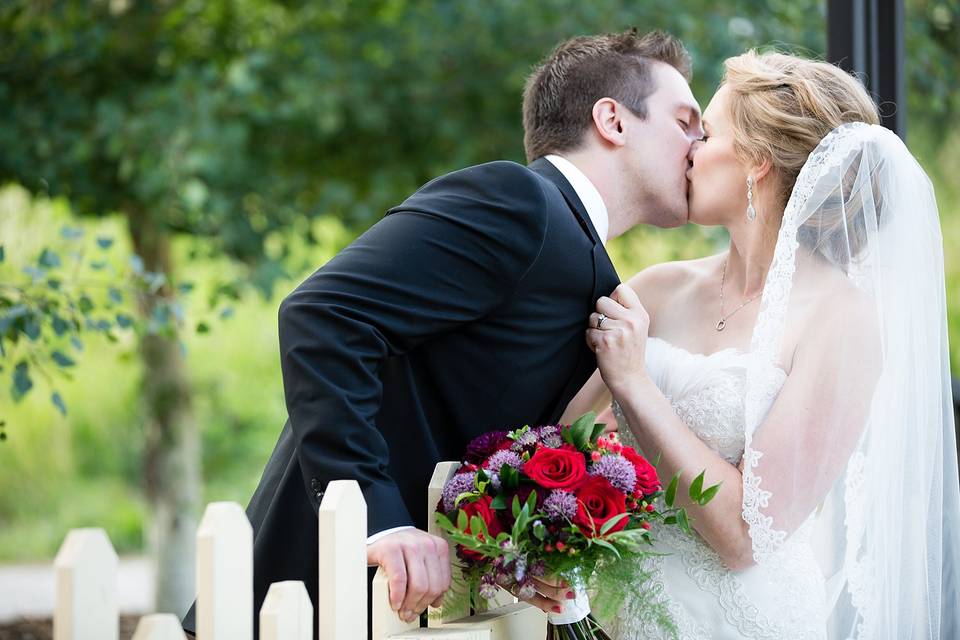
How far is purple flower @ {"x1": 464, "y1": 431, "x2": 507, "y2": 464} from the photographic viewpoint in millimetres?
2062

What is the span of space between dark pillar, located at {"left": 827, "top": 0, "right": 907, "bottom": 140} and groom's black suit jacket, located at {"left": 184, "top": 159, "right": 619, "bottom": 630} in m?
1.48

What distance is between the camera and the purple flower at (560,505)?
1.84 meters

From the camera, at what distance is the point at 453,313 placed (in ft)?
7.00

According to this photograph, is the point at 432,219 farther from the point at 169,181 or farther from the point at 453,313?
the point at 169,181

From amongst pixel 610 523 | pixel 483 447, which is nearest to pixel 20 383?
pixel 483 447

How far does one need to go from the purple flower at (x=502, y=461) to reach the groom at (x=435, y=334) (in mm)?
175

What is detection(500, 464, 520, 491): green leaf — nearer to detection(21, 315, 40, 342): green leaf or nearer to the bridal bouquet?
the bridal bouquet

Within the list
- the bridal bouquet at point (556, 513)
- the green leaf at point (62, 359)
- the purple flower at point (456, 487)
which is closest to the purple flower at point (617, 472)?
the bridal bouquet at point (556, 513)

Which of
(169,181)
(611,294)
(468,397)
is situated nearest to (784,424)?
(611,294)

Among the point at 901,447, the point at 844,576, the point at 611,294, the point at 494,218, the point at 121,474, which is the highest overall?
the point at 494,218

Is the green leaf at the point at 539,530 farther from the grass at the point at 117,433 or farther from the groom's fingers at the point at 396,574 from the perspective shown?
the grass at the point at 117,433

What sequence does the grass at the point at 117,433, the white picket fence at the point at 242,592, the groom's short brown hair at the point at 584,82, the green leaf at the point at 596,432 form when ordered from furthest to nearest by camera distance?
the grass at the point at 117,433 < the groom's short brown hair at the point at 584,82 < the green leaf at the point at 596,432 < the white picket fence at the point at 242,592

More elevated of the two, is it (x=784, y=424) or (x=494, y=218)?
(x=494, y=218)

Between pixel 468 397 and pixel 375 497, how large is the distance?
388mm
